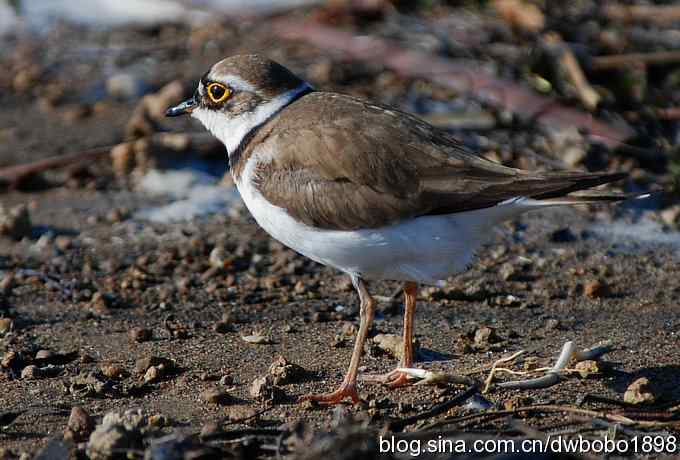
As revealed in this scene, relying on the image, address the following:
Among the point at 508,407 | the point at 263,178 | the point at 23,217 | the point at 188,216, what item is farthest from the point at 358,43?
the point at 508,407

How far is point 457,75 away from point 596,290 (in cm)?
259

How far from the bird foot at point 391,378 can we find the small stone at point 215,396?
0.68m

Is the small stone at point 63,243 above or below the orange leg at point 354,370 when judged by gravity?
below

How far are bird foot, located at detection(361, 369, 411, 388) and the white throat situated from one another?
1.32m

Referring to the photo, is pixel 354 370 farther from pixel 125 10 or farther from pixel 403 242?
pixel 125 10

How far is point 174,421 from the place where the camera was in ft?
13.1

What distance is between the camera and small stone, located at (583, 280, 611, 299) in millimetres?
5305

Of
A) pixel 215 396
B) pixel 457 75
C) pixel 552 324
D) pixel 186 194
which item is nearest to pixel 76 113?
pixel 186 194

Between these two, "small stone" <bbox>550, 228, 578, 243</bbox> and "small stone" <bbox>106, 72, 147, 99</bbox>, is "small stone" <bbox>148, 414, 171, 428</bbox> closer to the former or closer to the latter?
"small stone" <bbox>550, 228, 578, 243</bbox>

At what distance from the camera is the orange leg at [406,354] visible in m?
4.43

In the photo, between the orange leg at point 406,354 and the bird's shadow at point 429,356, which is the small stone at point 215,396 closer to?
the orange leg at point 406,354

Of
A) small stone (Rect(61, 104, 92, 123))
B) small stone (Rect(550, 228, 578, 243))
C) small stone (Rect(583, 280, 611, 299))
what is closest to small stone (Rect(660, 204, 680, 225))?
small stone (Rect(550, 228, 578, 243))

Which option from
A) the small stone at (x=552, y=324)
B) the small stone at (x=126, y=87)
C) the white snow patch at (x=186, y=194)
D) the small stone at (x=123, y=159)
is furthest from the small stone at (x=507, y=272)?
the small stone at (x=126, y=87)

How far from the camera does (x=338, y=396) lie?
4.20 metres
